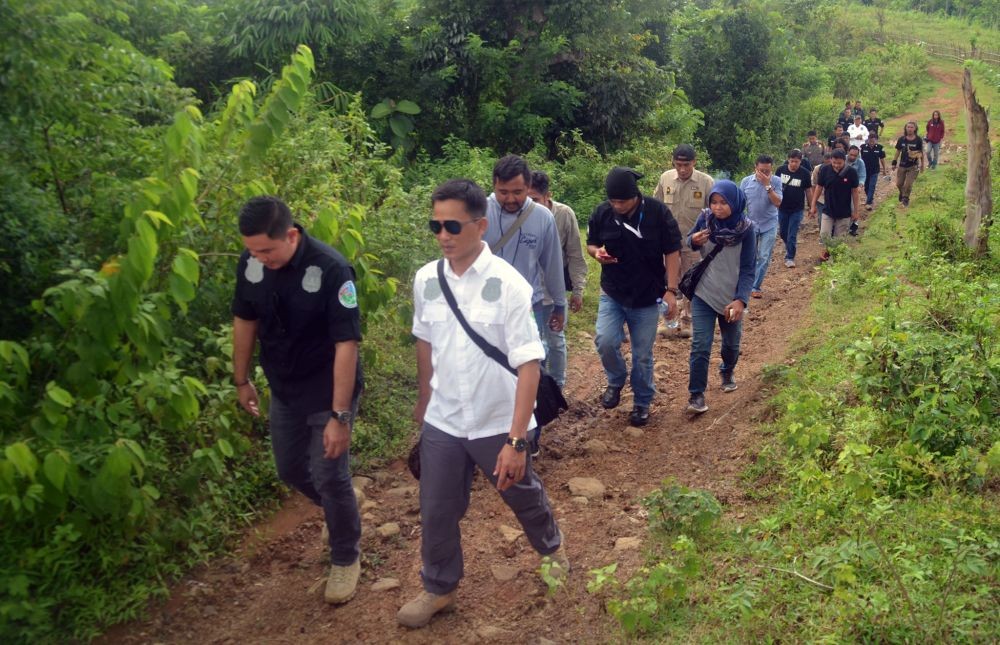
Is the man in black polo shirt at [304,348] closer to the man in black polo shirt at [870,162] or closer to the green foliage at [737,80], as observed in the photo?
the man in black polo shirt at [870,162]

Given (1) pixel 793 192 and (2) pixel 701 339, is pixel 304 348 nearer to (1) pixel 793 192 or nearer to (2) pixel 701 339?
(2) pixel 701 339

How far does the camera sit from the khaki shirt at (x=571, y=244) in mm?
6152

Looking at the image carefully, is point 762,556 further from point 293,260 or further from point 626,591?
point 293,260

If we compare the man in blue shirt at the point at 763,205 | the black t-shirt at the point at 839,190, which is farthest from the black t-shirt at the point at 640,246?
the black t-shirt at the point at 839,190

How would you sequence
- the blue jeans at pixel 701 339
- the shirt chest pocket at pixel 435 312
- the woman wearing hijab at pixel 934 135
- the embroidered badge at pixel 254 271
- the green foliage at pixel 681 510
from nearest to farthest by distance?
the shirt chest pocket at pixel 435 312 → the embroidered badge at pixel 254 271 → the green foliage at pixel 681 510 → the blue jeans at pixel 701 339 → the woman wearing hijab at pixel 934 135

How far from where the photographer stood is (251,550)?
475cm

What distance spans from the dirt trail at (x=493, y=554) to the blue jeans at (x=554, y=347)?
19.1 inches

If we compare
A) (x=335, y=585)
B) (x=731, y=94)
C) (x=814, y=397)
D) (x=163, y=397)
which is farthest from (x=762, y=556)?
(x=731, y=94)

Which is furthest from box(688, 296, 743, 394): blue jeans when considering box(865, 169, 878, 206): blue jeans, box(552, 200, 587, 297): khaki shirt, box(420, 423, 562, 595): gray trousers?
box(865, 169, 878, 206): blue jeans

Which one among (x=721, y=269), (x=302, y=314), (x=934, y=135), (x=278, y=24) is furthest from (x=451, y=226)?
(x=934, y=135)

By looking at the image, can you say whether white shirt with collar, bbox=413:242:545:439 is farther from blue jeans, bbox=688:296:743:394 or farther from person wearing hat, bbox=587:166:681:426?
blue jeans, bbox=688:296:743:394

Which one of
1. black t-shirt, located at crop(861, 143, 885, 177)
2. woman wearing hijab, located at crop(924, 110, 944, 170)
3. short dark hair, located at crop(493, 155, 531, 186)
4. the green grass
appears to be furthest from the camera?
the green grass

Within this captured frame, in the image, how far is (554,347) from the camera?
239 inches

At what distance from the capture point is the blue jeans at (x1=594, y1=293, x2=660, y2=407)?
609 cm
